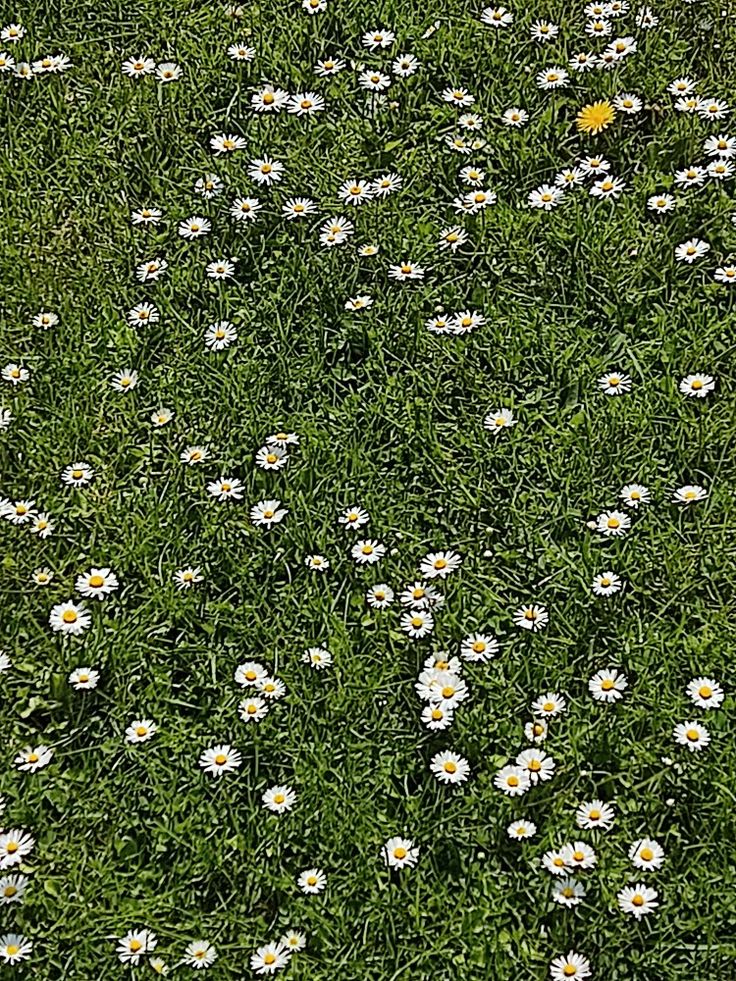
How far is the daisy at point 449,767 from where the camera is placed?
118 inches

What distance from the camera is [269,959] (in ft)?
9.16

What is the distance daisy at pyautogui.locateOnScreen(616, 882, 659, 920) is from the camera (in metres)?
2.78

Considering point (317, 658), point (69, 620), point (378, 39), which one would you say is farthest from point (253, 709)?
point (378, 39)

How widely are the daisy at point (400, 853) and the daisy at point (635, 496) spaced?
39.6 inches

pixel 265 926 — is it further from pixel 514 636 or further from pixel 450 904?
pixel 514 636

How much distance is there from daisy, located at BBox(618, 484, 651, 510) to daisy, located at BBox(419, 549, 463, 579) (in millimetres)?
426

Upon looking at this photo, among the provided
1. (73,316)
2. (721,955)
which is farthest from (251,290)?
(721,955)

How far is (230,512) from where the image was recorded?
11.5ft


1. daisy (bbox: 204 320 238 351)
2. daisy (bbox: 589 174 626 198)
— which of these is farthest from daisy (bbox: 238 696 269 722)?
daisy (bbox: 589 174 626 198)

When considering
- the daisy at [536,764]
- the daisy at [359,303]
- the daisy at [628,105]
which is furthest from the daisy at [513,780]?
the daisy at [628,105]

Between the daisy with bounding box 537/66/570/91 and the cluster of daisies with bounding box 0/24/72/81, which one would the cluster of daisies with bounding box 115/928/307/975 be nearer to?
the daisy with bounding box 537/66/570/91

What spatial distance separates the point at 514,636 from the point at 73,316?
1.59 meters

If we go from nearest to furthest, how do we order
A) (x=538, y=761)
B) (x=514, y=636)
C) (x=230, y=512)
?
(x=538, y=761) < (x=514, y=636) < (x=230, y=512)

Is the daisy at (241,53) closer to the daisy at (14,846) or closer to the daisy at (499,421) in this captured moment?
the daisy at (499,421)
